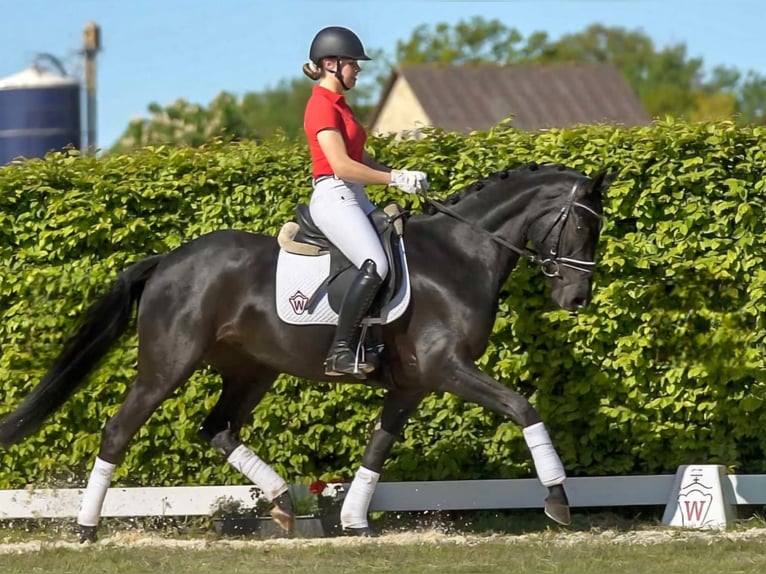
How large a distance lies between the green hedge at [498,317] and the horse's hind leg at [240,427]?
544 millimetres

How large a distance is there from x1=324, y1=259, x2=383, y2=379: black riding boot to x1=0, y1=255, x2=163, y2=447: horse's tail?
4.45ft

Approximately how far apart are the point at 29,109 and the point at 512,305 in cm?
1781

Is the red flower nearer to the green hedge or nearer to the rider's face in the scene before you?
the green hedge

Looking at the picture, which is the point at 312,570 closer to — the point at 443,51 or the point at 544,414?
the point at 544,414

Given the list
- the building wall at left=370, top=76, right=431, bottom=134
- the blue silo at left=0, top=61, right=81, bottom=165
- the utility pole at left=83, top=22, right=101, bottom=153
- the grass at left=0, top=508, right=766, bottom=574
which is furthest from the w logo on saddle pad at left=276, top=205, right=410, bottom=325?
the building wall at left=370, top=76, right=431, bottom=134

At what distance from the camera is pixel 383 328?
7.25 meters

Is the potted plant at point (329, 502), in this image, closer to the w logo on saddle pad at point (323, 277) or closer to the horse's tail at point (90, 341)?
the w logo on saddle pad at point (323, 277)

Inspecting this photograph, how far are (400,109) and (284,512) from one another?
142 feet

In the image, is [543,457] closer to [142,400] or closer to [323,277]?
[323,277]

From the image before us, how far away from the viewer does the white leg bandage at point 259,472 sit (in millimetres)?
7637

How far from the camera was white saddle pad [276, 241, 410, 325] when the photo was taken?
731cm

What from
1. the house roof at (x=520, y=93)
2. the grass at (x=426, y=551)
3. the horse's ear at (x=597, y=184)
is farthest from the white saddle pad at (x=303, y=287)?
the house roof at (x=520, y=93)

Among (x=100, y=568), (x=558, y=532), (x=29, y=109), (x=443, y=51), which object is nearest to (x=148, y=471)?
(x=100, y=568)

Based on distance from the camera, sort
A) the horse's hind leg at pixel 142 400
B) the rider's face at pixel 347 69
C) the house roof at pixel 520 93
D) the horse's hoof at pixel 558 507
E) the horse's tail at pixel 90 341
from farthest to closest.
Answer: the house roof at pixel 520 93
the horse's tail at pixel 90 341
the horse's hind leg at pixel 142 400
the rider's face at pixel 347 69
the horse's hoof at pixel 558 507
